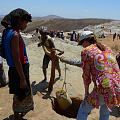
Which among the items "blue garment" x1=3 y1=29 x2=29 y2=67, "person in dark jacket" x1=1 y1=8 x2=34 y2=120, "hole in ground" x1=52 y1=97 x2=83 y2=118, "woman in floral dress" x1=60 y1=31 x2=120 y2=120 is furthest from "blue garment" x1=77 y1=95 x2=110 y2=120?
"hole in ground" x1=52 y1=97 x2=83 y2=118

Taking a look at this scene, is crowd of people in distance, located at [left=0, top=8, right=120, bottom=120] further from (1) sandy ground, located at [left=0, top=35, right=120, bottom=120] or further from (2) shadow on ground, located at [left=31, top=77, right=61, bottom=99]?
(2) shadow on ground, located at [left=31, top=77, right=61, bottom=99]

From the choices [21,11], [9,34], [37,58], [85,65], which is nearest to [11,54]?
[9,34]

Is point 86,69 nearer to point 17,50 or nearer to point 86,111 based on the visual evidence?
point 86,111

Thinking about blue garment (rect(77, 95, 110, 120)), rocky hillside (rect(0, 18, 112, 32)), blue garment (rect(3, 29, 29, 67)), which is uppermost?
rocky hillside (rect(0, 18, 112, 32))

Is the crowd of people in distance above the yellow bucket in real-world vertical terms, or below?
above

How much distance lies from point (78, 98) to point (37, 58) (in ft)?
13.3

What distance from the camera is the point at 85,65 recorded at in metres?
2.27

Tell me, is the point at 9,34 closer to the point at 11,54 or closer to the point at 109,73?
the point at 11,54

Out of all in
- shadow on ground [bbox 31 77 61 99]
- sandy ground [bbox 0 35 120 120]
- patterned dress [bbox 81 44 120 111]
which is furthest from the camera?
shadow on ground [bbox 31 77 61 99]

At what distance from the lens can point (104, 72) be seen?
2174 millimetres

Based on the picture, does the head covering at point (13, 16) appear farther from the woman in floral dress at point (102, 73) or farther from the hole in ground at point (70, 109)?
the hole in ground at point (70, 109)

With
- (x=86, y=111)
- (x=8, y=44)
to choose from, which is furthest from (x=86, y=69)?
(x=8, y=44)

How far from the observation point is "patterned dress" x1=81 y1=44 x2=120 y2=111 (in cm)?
217

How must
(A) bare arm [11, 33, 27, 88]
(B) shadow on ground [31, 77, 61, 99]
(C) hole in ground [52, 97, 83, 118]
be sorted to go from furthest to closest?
(B) shadow on ground [31, 77, 61, 99] → (C) hole in ground [52, 97, 83, 118] → (A) bare arm [11, 33, 27, 88]
